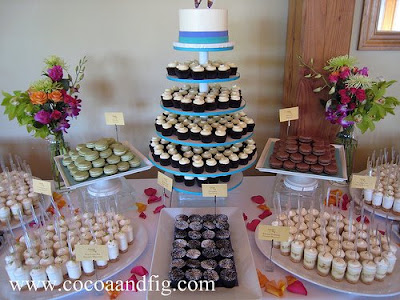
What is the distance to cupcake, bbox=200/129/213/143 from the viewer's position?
4.68 ft

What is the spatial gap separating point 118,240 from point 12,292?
1.24 feet

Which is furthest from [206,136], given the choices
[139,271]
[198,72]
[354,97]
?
[354,97]

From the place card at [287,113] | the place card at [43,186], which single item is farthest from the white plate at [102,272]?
the place card at [287,113]

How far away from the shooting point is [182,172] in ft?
4.89

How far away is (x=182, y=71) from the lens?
4.77 ft

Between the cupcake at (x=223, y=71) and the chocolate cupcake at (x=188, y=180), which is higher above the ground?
A: the cupcake at (x=223, y=71)

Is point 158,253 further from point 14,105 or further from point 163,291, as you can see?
point 14,105

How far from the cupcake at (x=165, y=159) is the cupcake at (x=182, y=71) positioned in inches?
13.8

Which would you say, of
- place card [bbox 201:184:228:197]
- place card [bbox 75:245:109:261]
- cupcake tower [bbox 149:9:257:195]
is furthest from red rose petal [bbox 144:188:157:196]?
place card [bbox 75:245:109:261]

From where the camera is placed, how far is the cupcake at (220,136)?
143cm

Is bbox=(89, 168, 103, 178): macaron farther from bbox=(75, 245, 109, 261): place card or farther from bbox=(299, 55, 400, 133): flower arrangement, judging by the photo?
bbox=(299, 55, 400, 133): flower arrangement

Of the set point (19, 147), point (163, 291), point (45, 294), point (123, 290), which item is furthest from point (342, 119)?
point (19, 147)

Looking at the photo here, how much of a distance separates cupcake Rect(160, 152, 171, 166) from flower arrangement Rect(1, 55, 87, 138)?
1.51 feet

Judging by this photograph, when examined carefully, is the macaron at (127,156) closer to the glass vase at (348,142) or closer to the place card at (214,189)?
the place card at (214,189)
